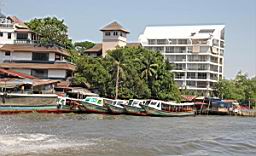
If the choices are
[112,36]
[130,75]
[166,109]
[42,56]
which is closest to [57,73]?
[42,56]

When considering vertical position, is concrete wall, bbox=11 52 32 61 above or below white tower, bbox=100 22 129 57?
below

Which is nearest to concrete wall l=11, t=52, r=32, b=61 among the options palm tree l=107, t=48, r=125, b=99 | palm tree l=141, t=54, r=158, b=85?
palm tree l=107, t=48, r=125, b=99

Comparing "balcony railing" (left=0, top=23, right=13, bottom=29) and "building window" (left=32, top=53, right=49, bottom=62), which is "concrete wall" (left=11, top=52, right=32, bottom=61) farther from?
"balcony railing" (left=0, top=23, right=13, bottom=29)

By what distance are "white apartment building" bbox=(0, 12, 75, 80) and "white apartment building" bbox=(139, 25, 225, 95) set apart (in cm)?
3271

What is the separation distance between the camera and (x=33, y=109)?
39906 millimetres

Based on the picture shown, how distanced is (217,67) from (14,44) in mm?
43814

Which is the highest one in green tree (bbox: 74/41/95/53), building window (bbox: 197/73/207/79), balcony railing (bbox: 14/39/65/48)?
green tree (bbox: 74/41/95/53)

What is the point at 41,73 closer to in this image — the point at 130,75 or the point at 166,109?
the point at 130,75

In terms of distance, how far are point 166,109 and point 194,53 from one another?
39.8m

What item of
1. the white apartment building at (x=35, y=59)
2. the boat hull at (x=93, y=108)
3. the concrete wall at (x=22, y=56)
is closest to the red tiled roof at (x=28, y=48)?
the white apartment building at (x=35, y=59)

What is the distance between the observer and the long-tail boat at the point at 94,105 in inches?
1714

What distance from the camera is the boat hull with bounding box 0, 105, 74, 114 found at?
3778 cm

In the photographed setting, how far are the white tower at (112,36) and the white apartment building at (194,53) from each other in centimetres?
1747

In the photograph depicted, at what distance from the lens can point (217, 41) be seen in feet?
290
